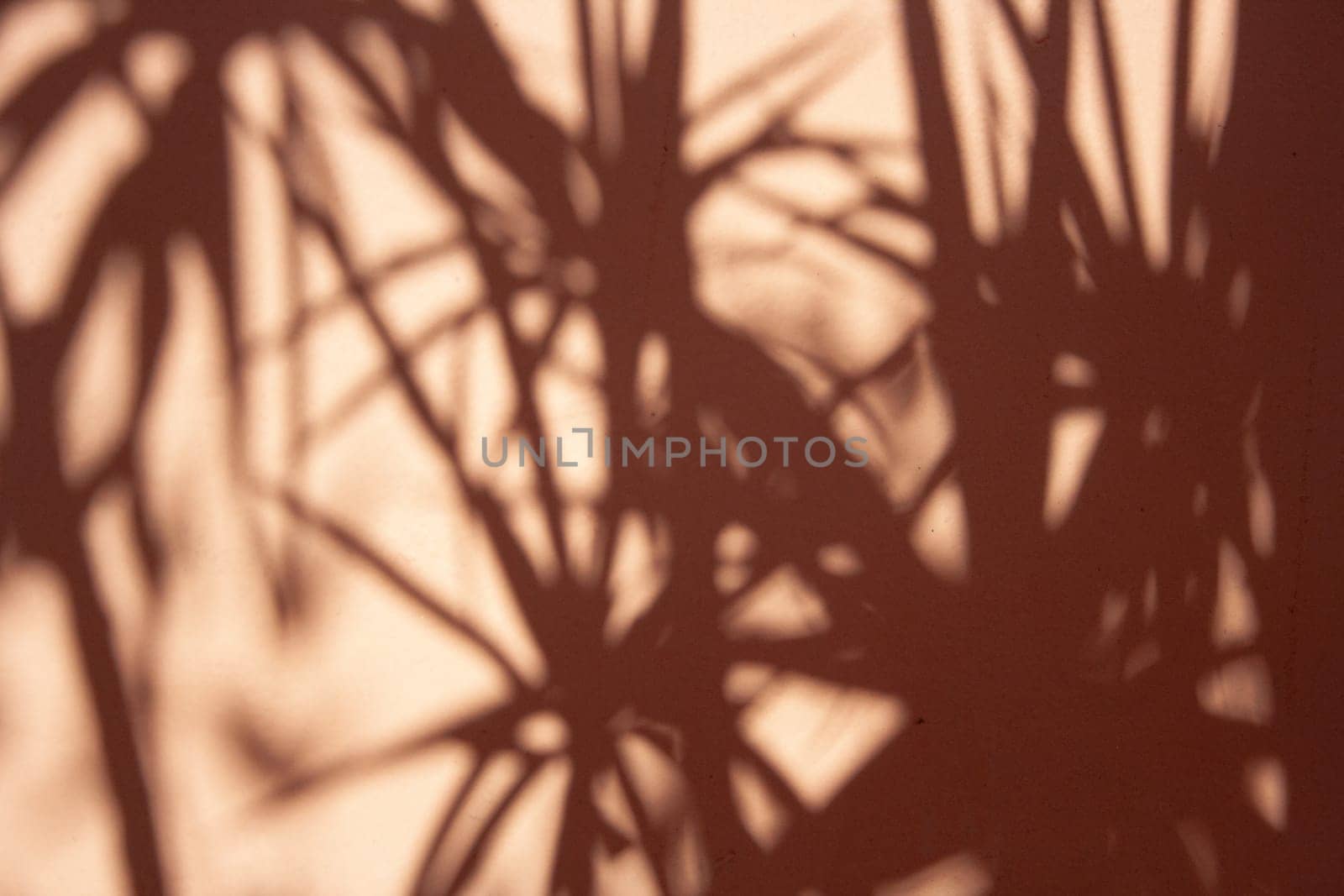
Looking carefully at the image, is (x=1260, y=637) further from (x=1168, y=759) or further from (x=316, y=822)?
(x=316, y=822)

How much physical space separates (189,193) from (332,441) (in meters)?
0.61

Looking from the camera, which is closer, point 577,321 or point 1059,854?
point 577,321

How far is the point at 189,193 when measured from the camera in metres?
1.69

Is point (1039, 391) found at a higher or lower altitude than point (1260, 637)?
higher

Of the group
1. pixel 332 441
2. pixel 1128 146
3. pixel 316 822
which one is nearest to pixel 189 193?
pixel 332 441

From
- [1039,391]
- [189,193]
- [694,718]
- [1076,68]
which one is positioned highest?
[189,193]

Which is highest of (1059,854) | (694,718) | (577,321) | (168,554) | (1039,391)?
(577,321)

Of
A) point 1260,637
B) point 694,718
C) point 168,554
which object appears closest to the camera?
point 168,554

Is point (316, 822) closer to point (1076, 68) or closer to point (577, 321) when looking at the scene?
point (577, 321)

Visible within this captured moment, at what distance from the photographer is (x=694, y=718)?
180 cm

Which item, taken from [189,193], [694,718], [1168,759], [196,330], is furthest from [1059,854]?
[189,193]

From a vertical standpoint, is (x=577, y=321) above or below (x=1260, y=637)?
above

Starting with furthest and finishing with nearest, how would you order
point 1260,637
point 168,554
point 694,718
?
point 1260,637, point 694,718, point 168,554

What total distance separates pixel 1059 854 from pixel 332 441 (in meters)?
1.94
